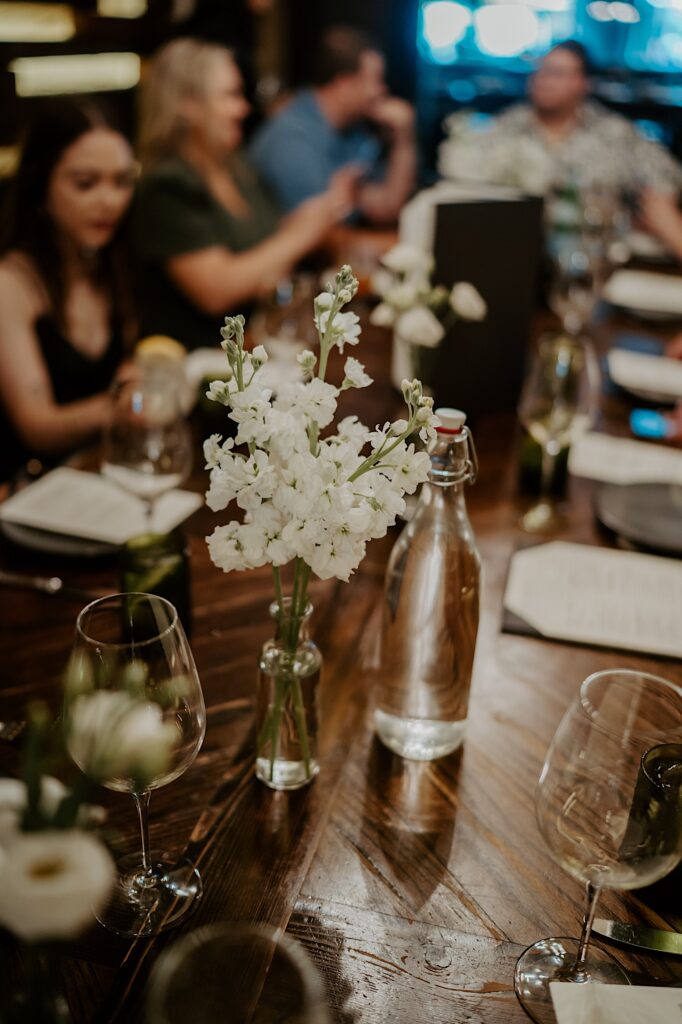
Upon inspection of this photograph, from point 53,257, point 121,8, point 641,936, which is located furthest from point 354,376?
point 121,8

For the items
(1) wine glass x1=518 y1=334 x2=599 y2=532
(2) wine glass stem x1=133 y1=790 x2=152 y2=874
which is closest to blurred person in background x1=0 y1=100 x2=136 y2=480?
(1) wine glass x1=518 y1=334 x2=599 y2=532

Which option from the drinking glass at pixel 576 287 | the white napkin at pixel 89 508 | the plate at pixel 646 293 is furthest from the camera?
the plate at pixel 646 293

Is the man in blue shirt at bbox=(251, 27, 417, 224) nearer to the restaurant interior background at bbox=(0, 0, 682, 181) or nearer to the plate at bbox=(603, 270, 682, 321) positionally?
the plate at bbox=(603, 270, 682, 321)

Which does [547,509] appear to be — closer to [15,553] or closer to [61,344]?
[15,553]

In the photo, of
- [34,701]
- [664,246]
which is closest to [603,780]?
[34,701]

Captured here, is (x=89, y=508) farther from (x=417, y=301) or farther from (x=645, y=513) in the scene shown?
(x=645, y=513)

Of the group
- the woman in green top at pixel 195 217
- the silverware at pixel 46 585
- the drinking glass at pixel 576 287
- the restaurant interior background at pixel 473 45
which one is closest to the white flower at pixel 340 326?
the silverware at pixel 46 585

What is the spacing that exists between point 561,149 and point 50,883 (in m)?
3.50

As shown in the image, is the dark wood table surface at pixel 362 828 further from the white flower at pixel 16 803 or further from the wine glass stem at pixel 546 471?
the wine glass stem at pixel 546 471

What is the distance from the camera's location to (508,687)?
3.48 feet

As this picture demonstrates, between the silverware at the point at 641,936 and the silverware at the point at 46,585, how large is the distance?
2.23 ft

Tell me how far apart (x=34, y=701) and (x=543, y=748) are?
1.71 feet

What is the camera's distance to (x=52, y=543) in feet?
4.08

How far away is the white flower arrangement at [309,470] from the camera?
697 millimetres
